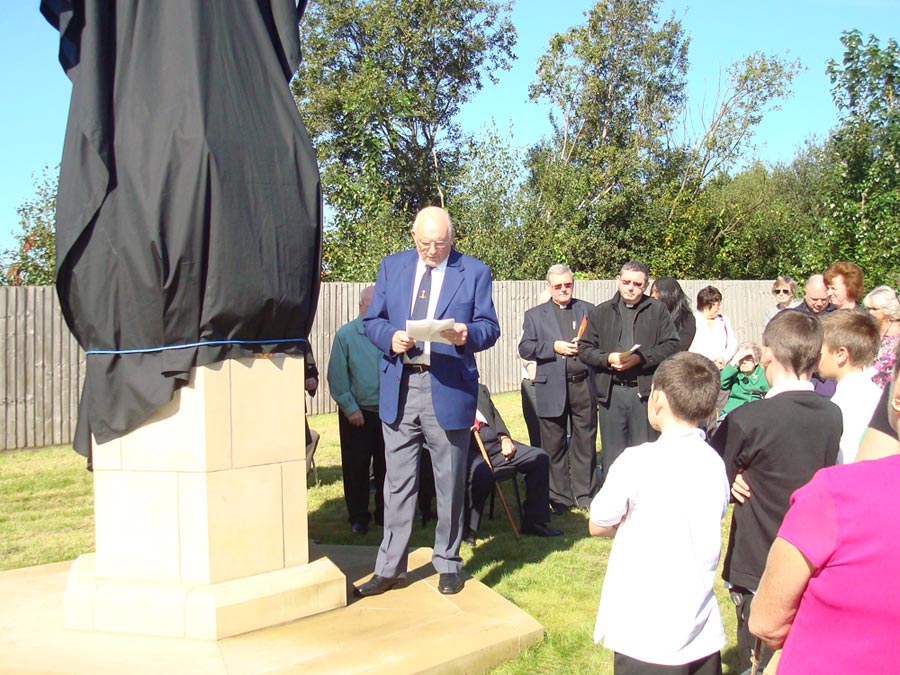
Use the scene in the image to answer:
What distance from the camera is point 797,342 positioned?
3.78m

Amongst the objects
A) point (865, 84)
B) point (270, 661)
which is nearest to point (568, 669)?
point (270, 661)

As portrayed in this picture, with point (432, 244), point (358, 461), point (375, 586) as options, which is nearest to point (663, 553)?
point (375, 586)

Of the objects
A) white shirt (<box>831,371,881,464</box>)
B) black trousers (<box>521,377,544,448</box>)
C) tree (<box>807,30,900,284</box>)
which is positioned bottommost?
black trousers (<box>521,377,544,448</box>)

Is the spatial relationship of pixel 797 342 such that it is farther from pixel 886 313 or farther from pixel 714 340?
pixel 714 340

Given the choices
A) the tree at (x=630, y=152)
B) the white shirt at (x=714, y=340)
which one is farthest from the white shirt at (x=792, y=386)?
the tree at (x=630, y=152)

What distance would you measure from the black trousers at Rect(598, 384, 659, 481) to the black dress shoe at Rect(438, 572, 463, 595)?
104 inches

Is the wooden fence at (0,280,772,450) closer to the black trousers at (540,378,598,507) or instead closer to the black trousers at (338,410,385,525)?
the black trousers at (338,410,385,525)

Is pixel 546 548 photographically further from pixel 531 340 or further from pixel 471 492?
pixel 531 340

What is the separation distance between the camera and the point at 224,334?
4141 mm

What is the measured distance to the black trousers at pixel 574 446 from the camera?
777 cm

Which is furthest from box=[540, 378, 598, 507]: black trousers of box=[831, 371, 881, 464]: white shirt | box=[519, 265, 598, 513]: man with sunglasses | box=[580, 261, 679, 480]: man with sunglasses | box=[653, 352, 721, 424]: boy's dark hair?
box=[653, 352, 721, 424]: boy's dark hair

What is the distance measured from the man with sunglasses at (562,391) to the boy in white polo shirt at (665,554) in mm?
→ 4512

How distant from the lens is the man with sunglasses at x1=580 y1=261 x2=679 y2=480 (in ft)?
23.6

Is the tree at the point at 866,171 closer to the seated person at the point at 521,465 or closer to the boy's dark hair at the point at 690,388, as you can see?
the seated person at the point at 521,465
